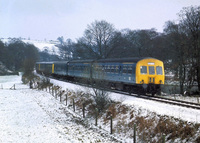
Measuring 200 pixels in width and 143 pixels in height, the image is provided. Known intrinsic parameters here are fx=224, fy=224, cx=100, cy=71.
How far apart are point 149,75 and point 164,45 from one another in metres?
25.0

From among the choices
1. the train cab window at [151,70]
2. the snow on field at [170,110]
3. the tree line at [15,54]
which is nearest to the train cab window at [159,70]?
the train cab window at [151,70]

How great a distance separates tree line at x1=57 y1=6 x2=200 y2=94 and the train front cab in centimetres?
593

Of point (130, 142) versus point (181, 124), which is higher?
point (181, 124)

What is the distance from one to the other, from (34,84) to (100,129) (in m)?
25.8

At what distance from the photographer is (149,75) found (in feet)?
61.4

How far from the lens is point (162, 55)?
4097 centimetres

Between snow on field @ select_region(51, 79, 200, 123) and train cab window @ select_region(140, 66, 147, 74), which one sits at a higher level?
train cab window @ select_region(140, 66, 147, 74)

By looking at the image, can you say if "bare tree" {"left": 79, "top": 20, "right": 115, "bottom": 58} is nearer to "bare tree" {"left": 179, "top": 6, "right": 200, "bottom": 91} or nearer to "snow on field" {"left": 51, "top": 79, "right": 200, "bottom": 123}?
"bare tree" {"left": 179, "top": 6, "right": 200, "bottom": 91}

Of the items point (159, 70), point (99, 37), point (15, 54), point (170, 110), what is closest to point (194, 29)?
point (159, 70)

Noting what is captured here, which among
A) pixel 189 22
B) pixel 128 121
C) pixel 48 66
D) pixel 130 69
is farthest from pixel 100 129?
pixel 48 66

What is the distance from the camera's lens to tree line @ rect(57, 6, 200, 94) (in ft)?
77.4

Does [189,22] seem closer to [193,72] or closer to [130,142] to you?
[193,72]

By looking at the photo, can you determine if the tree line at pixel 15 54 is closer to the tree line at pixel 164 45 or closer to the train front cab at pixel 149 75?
the tree line at pixel 164 45

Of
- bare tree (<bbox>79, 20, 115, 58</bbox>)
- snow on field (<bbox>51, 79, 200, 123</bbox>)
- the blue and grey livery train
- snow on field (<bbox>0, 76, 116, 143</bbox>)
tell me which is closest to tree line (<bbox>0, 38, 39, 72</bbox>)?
bare tree (<bbox>79, 20, 115, 58</bbox>)
